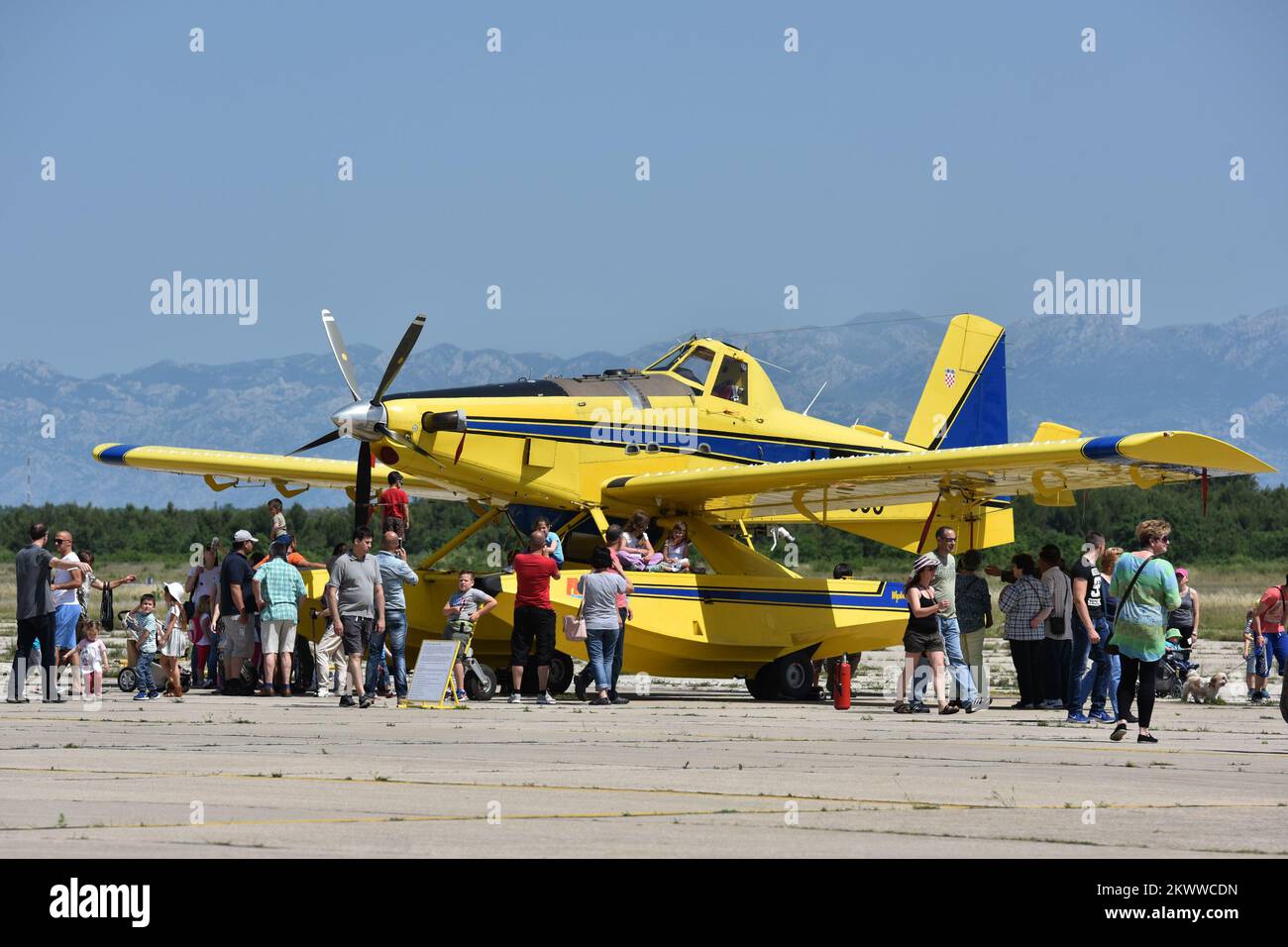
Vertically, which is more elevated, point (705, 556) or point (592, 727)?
point (705, 556)

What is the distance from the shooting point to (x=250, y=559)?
19.8 metres

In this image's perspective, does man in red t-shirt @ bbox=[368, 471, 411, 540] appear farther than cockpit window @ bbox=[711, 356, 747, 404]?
No

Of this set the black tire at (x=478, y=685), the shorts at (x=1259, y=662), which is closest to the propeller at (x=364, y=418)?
the black tire at (x=478, y=685)

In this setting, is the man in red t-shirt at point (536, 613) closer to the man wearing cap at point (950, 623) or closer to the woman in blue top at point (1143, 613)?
the man wearing cap at point (950, 623)

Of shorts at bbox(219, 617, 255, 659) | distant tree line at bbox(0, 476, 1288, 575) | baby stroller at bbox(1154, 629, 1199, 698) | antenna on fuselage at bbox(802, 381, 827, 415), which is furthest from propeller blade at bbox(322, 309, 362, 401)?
distant tree line at bbox(0, 476, 1288, 575)

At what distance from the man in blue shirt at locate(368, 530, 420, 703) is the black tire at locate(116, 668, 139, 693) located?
343 centimetres

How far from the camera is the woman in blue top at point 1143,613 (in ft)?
41.4

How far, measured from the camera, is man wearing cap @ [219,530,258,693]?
59.8 ft

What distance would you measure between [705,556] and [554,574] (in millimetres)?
4808

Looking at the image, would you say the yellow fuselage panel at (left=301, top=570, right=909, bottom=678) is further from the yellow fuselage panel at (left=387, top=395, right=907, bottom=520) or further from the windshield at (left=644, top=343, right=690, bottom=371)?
the windshield at (left=644, top=343, right=690, bottom=371)

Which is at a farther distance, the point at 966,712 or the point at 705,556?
the point at 705,556

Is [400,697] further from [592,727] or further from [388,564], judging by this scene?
[592,727]
